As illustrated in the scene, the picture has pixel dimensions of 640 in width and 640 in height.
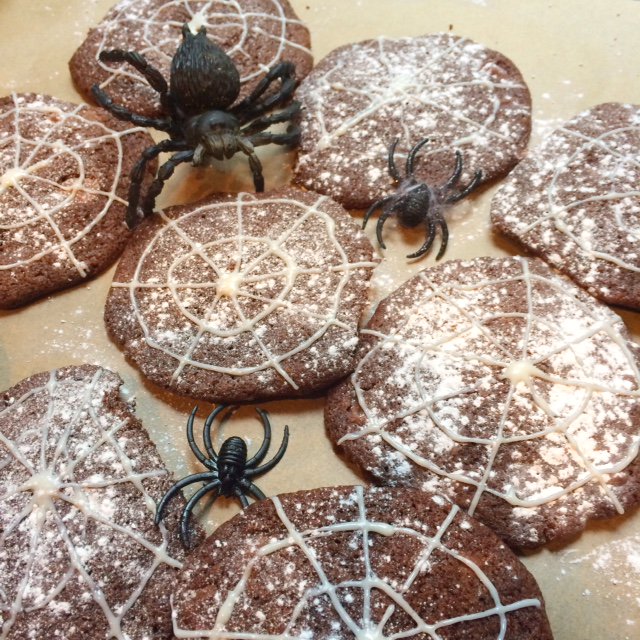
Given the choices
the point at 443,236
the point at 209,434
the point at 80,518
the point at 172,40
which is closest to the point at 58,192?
the point at 172,40

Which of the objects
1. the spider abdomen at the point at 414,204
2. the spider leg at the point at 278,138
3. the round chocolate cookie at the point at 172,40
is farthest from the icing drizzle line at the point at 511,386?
the round chocolate cookie at the point at 172,40

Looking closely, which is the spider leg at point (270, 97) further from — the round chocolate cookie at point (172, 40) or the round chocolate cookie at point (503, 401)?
the round chocolate cookie at point (503, 401)

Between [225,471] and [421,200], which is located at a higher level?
[421,200]

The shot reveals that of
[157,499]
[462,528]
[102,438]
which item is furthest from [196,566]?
[462,528]

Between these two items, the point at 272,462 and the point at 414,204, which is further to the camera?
the point at 414,204

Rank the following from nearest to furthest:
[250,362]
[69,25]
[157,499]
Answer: [157,499] < [250,362] < [69,25]

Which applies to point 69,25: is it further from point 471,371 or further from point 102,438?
point 471,371

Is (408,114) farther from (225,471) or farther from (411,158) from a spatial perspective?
(225,471)
